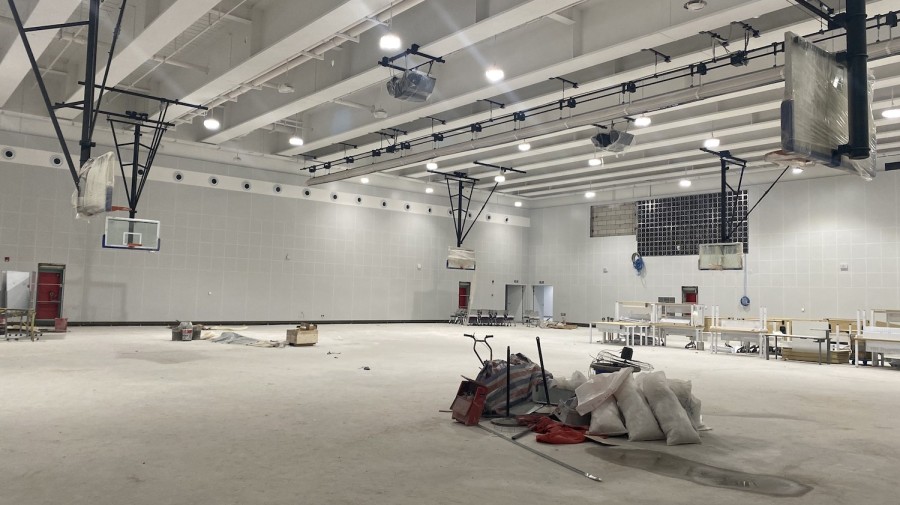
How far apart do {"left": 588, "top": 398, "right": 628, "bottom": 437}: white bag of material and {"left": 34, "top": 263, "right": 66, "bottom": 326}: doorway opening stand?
697 inches

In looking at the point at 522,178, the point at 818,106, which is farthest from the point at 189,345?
the point at 522,178

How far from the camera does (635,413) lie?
5945 mm

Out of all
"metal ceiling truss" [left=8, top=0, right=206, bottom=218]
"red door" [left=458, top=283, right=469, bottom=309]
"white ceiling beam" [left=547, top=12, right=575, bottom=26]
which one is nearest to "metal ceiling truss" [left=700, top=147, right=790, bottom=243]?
"white ceiling beam" [left=547, top=12, right=575, bottom=26]

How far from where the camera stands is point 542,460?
5094 millimetres

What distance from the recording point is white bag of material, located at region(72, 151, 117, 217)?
33.8 feet

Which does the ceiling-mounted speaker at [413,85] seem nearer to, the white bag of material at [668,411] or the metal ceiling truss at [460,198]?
the white bag of material at [668,411]

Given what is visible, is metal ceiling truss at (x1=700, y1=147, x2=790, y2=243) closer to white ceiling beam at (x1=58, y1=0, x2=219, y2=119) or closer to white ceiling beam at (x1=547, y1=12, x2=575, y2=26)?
white ceiling beam at (x1=547, y1=12, x2=575, y2=26)

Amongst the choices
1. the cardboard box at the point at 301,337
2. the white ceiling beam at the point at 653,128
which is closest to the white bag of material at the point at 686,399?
the white ceiling beam at the point at 653,128

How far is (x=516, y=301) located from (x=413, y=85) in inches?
810

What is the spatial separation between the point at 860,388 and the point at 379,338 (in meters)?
11.7

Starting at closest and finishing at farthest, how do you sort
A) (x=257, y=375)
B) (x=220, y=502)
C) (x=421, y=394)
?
(x=220, y=502)
(x=421, y=394)
(x=257, y=375)

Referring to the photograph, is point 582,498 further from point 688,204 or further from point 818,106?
point 688,204

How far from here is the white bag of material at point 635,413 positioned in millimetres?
5836

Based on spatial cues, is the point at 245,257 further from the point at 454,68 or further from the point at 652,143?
the point at 652,143
